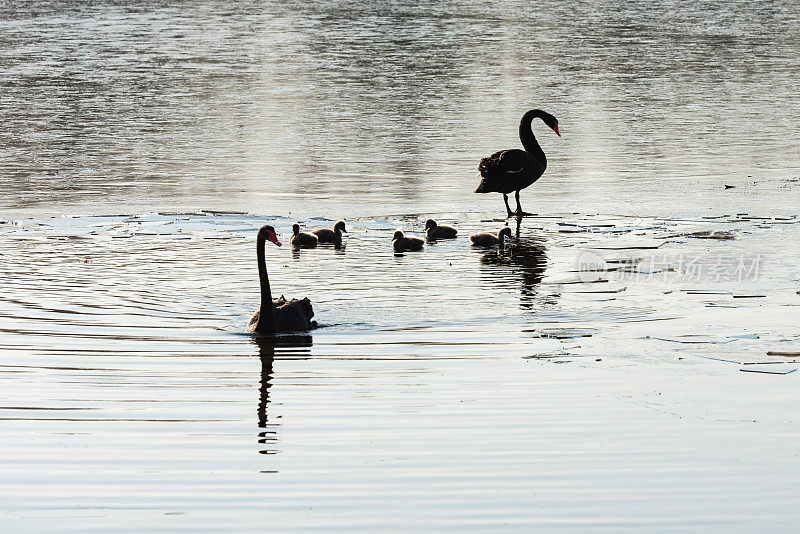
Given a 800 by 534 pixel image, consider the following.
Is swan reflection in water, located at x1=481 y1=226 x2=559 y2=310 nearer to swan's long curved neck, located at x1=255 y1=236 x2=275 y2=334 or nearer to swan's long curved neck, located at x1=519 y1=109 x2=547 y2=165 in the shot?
swan's long curved neck, located at x1=255 y1=236 x2=275 y2=334

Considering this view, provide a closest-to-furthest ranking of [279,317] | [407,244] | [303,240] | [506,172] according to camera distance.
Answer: [279,317] → [407,244] → [303,240] → [506,172]

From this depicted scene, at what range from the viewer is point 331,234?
14.5 metres

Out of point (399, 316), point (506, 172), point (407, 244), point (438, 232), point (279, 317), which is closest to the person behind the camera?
point (279, 317)

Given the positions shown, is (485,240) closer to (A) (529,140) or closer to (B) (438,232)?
(B) (438,232)

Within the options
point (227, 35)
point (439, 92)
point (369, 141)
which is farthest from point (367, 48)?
point (369, 141)

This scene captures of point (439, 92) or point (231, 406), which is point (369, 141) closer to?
point (439, 92)

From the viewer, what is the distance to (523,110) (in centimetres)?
2595

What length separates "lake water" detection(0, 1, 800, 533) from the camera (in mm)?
6570

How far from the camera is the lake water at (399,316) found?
Answer: 6.57m

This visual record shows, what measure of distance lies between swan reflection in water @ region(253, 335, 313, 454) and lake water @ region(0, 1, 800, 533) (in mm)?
34

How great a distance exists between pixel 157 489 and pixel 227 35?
38992mm

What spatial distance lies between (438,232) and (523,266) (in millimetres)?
1782

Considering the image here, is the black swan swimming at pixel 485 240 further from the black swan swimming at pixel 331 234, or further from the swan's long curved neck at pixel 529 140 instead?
the swan's long curved neck at pixel 529 140

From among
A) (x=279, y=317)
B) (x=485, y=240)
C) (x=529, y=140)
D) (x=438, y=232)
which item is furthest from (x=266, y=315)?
(x=529, y=140)
